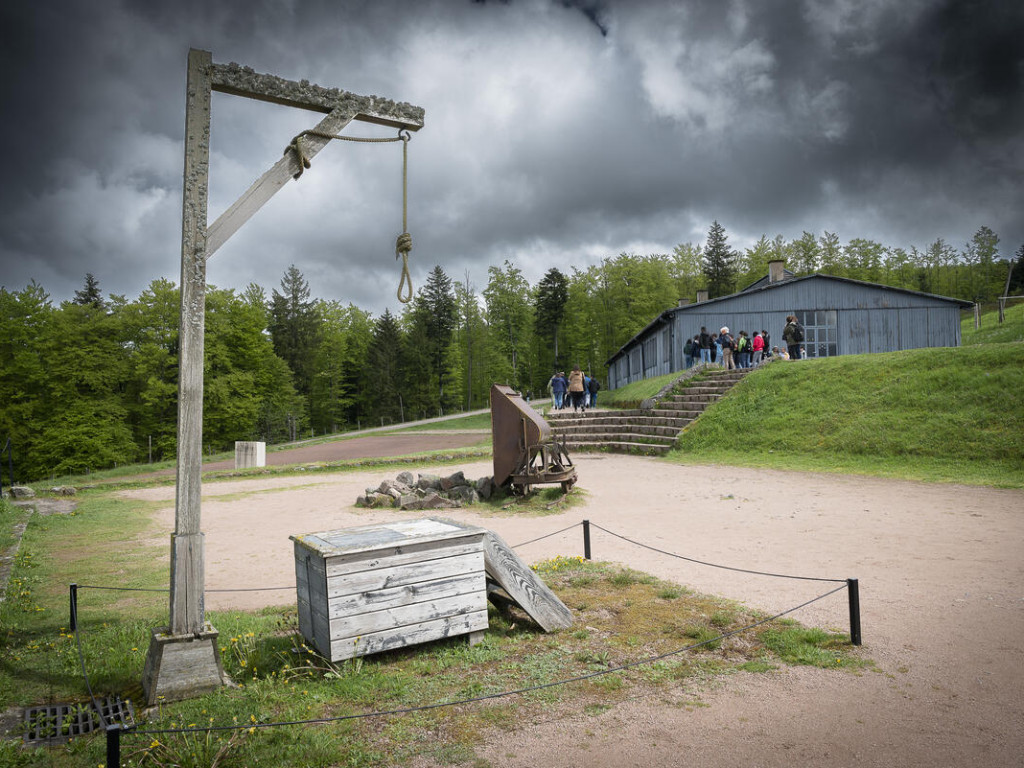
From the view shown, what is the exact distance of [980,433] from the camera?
48.2ft

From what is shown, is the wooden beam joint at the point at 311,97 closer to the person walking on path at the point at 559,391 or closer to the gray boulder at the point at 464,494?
the gray boulder at the point at 464,494

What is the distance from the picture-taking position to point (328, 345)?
6034cm

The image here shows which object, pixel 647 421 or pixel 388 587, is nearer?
A: pixel 388 587

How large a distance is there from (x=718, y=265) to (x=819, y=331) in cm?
4087

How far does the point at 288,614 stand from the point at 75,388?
3942 cm

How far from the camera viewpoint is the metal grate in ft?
12.4

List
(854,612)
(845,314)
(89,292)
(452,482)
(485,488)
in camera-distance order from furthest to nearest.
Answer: (89,292) → (845,314) → (452,482) → (485,488) → (854,612)

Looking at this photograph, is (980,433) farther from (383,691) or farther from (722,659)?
(383,691)

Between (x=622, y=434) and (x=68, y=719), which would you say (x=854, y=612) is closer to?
(x=68, y=719)

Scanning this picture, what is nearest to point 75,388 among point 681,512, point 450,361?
point 450,361

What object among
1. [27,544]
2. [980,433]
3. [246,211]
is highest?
[246,211]

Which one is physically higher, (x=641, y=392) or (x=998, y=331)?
(x=998, y=331)

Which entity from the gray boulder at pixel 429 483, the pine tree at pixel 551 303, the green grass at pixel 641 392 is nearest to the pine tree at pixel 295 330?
the pine tree at pixel 551 303

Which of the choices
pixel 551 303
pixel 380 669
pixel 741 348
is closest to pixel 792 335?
pixel 741 348
